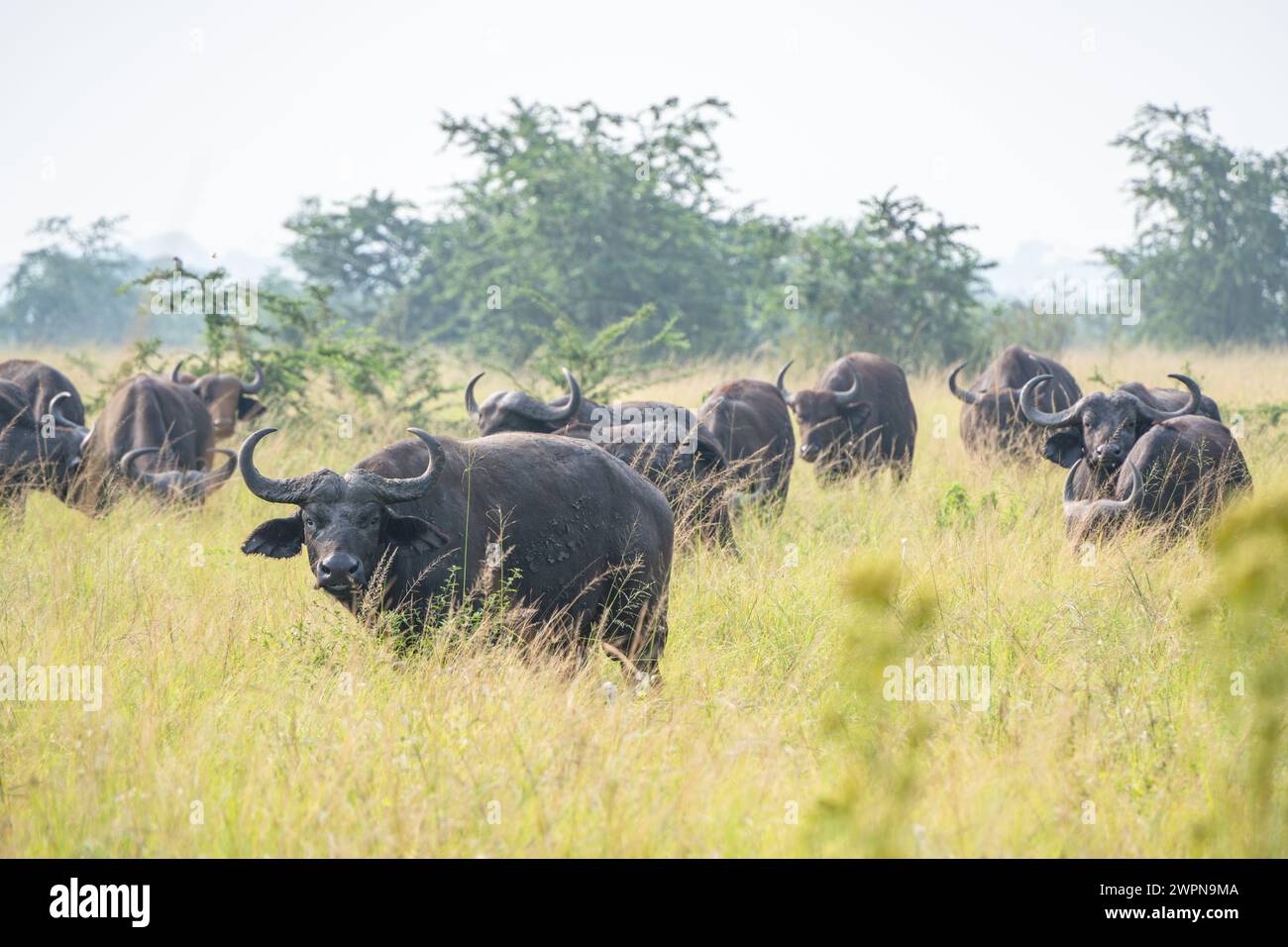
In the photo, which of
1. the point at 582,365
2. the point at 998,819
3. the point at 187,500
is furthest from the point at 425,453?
the point at 582,365

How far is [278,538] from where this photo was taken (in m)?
5.82

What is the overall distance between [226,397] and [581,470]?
8815 millimetres

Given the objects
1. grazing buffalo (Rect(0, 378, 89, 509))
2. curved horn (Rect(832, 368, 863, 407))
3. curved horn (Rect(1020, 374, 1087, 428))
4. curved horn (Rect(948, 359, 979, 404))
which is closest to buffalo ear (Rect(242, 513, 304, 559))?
grazing buffalo (Rect(0, 378, 89, 509))

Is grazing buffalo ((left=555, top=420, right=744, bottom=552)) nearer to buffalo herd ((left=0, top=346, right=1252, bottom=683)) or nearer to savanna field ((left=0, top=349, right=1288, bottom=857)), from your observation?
buffalo herd ((left=0, top=346, right=1252, bottom=683))

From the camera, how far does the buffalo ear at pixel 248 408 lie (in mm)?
14117

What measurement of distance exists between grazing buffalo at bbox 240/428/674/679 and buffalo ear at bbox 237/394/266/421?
28.5 feet

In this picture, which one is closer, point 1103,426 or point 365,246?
point 1103,426

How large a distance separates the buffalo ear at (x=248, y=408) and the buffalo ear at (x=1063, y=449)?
845 cm

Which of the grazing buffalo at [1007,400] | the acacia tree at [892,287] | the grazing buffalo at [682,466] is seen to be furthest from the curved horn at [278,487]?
the acacia tree at [892,287]

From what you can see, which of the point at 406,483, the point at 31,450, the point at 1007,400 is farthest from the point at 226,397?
the point at 406,483

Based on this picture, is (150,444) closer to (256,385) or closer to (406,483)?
(256,385)

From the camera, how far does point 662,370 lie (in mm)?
21406

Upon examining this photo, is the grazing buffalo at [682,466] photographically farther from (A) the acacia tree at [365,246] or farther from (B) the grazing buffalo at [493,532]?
(A) the acacia tree at [365,246]
